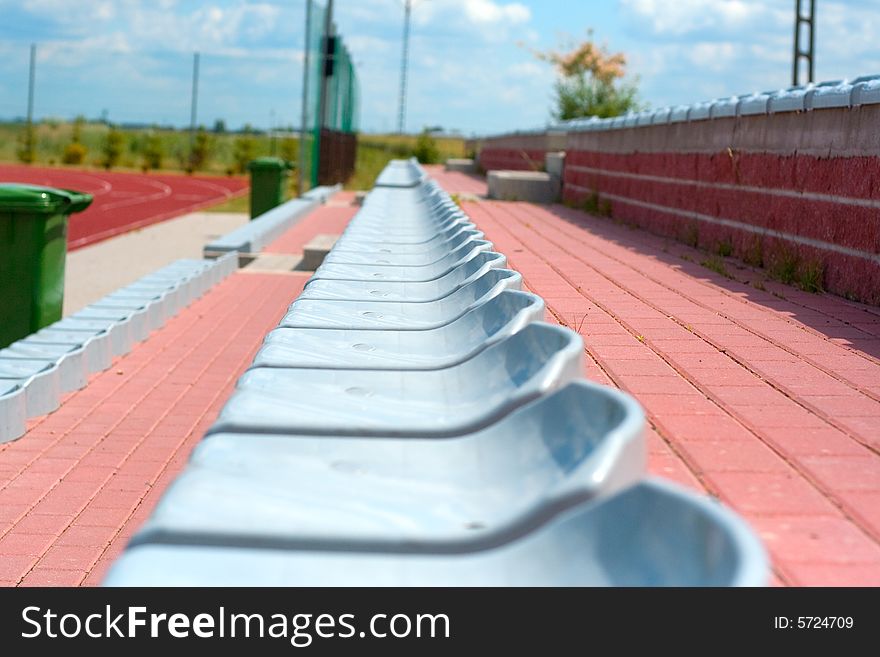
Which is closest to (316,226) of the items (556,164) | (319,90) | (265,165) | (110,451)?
(265,165)

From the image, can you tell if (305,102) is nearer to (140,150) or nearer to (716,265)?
(716,265)

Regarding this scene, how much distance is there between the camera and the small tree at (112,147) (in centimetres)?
4759

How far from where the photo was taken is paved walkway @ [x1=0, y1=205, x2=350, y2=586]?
14.4 ft

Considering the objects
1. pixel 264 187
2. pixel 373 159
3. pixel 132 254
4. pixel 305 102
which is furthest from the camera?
pixel 373 159

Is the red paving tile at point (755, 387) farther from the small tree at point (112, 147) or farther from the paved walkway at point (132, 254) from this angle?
the small tree at point (112, 147)

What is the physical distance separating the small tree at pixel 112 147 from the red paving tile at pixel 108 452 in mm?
40628

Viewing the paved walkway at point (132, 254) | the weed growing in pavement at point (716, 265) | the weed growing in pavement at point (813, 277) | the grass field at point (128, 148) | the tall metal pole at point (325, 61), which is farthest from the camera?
Answer: the grass field at point (128, 148)

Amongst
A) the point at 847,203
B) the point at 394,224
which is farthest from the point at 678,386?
the point at 394,224

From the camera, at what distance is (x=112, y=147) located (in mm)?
47656

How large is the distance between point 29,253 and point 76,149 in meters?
42.0

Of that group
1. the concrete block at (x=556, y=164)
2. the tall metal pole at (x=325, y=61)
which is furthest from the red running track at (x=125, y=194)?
the concrete block at (x=556, y=164)

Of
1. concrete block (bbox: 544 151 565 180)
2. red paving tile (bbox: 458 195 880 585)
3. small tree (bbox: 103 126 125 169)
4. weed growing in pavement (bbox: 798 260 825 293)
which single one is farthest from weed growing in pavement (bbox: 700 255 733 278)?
small tree (bbox: 103 126 125 169)

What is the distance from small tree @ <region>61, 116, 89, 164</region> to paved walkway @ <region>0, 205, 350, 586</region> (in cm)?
4077
